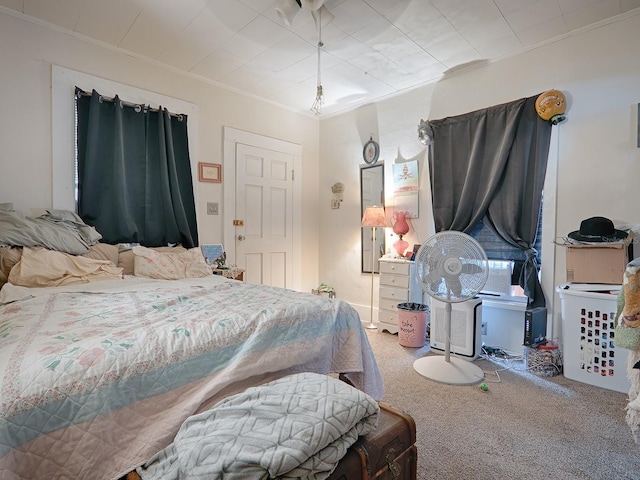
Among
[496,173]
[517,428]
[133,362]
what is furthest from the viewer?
[496,173]

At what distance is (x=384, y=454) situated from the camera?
3.33 feet

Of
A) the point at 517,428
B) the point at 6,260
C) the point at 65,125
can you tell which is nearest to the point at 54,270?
the point at 6,260

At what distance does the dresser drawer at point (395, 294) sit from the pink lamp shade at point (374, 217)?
692mm

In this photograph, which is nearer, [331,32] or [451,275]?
[451,275]

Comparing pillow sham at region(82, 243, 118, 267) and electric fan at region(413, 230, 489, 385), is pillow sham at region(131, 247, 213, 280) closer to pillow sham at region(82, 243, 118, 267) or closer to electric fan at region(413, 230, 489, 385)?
pillow sham at region(82, 243, 118, 267)

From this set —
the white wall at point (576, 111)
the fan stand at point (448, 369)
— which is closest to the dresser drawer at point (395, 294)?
the white wall at point (576, 111)

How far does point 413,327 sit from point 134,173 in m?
2.90

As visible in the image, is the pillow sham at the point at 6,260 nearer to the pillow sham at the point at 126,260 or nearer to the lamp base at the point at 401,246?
the pillow sham at the point at 126,260

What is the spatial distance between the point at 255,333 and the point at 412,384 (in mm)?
1501

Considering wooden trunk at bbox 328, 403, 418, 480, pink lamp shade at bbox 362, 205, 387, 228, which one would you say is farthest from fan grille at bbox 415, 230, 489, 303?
wooden trunk at bbox 328, 403, 418, 480

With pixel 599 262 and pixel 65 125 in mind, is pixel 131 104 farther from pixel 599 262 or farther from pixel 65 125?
pixel 599 262

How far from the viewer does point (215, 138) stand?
3533 millimetres

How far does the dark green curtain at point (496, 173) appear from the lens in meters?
2.75

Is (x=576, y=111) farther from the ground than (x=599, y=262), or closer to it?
farther from the ground
